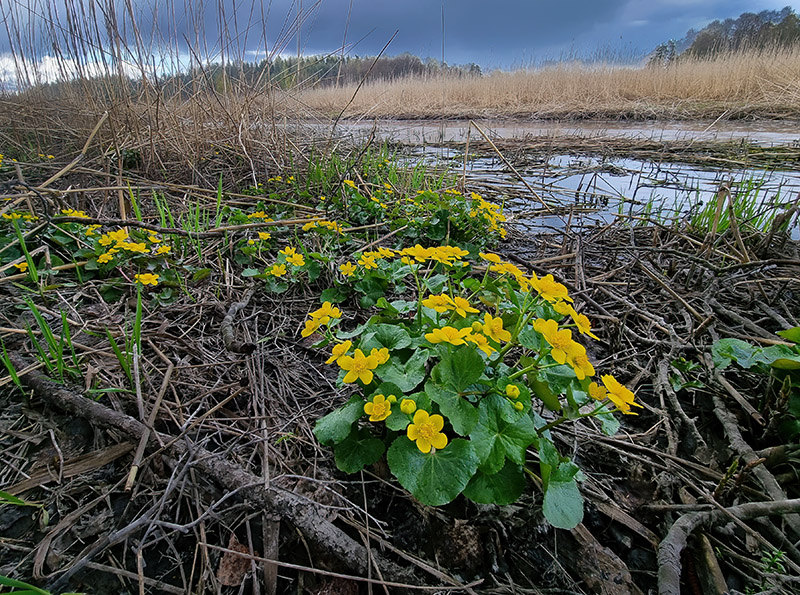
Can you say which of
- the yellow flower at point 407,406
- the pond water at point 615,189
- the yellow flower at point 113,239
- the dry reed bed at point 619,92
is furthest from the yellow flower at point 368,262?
the dry reed bed at point 619,92

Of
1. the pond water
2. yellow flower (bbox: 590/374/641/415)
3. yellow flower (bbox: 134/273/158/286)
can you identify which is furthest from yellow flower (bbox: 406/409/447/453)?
the pond water

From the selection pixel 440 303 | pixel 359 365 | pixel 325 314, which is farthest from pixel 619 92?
pixel 359 365

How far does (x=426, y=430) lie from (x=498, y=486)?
0.18m

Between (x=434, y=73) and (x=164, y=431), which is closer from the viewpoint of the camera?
(x=164, y=431)

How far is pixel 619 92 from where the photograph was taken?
32.4ft

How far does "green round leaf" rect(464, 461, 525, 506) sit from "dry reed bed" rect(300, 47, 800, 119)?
761 cm

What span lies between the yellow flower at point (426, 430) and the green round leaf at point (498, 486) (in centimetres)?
11

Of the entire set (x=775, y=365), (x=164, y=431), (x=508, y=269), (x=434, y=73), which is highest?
(x=434, y=73)

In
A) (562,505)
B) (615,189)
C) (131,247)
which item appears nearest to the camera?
(562,505)

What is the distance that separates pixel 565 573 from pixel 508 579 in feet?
0.36

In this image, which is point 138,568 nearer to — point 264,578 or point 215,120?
point 264,578

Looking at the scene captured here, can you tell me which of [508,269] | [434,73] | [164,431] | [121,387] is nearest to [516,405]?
[508,269]

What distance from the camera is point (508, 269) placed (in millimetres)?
1082

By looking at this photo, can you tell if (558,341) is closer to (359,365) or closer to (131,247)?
(359,365)
